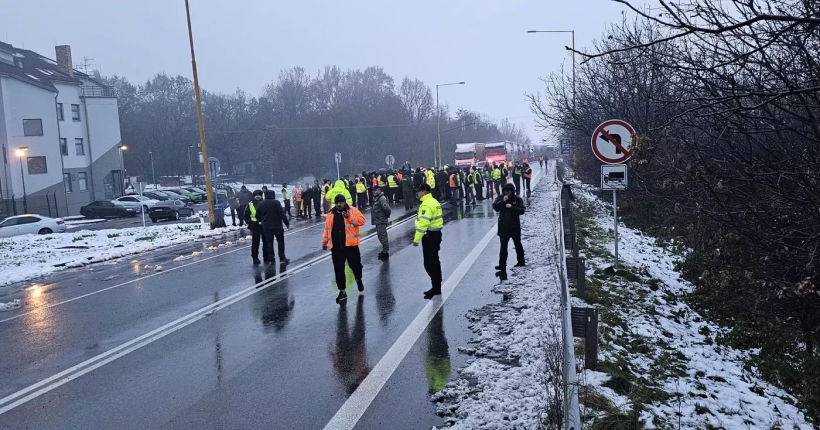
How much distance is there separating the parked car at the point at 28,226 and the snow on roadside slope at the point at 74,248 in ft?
16.7

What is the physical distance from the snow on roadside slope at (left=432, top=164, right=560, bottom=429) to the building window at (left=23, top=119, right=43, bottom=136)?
46363 mm

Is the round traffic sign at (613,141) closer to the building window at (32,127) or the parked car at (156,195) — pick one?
the parked car at (156,195)

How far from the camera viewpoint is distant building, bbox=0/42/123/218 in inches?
1806

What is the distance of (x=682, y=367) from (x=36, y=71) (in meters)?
55.5

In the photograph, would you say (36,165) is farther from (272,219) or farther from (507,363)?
(507,363)

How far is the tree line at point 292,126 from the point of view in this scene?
78500 mm

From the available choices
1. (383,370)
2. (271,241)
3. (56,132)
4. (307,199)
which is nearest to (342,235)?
(383,370)

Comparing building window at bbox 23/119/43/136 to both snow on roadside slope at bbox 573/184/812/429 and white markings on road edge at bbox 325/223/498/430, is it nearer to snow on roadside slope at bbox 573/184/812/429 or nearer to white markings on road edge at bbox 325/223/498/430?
white markings on road edge at bbox 325/223/498/430

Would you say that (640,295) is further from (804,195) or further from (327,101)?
(327,101)

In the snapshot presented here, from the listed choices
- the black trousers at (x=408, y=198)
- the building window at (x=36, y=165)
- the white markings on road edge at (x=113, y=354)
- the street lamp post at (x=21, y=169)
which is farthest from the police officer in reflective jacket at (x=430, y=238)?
the building window at (x=36, y=165)

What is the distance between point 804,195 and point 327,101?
95.8m

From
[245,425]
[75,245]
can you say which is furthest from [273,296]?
[75,245]

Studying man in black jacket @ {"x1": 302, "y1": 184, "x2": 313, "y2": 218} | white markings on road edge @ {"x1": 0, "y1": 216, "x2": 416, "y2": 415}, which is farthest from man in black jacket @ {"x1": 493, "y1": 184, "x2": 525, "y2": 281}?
man in black jacket @ {"x1": 302, "y1": 184, "x2": 313, "y2": 218}

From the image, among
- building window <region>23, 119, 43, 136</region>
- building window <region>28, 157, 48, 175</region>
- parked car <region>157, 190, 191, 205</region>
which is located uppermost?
building window <region>23, 119, 43, 136</region>
